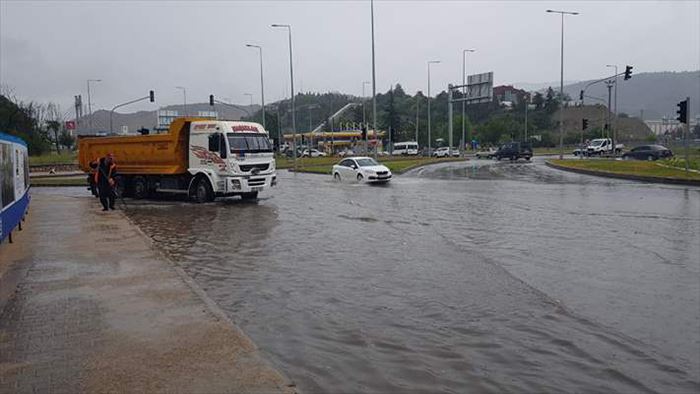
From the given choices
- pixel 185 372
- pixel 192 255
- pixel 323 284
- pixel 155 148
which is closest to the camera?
pixel 185 372

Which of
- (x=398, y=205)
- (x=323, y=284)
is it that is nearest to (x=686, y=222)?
(x=398, y=205)

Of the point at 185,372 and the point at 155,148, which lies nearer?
the point at 185,372

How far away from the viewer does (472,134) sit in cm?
11925

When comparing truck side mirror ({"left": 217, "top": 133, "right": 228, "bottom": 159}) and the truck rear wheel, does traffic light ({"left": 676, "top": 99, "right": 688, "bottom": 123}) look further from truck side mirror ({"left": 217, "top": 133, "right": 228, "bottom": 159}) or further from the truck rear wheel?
the truck rear wheel

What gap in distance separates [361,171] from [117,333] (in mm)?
25995

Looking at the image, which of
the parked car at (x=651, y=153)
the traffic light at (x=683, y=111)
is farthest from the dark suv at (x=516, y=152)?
the traffic light at (x=683, y=111)

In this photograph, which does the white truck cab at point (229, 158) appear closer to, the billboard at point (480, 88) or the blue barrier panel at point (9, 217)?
the blue barrier panel at point (9, 217)

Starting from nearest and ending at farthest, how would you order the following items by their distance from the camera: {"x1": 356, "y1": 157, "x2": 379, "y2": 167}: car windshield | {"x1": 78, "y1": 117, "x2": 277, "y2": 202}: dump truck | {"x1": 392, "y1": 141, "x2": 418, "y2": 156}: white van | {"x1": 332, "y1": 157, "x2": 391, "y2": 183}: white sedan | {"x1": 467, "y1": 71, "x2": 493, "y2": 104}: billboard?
{"x1": 78, "y1": 117, "x2": 277, "y2": 202}: dump truck
{"x1": 332, "y1": 157, "x2": 391, "y2": 183}: white sedan
{"x1": 356, "y1": 157, "x2": 379, "y2": 167}: car windshield
{"x1": 467, "y1": 71, "x2": 493, "y2": 104}: billboard
{"x1": 392, "y1": 141, "x2": 418, "y2": 156}: white van

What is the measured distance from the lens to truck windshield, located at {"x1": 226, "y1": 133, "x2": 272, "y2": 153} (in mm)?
20922

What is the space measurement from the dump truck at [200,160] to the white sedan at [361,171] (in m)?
9.06

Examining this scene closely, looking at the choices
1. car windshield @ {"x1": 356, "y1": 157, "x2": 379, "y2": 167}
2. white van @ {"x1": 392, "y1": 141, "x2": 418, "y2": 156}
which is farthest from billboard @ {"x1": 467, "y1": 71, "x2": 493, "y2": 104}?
white van @ {"x1": 392, "y1": 141, "x2": 418, "y2": 156}

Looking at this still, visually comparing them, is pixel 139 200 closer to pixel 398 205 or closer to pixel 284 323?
pixel 398 205

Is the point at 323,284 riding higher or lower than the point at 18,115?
lower

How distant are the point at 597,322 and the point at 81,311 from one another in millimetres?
5736
